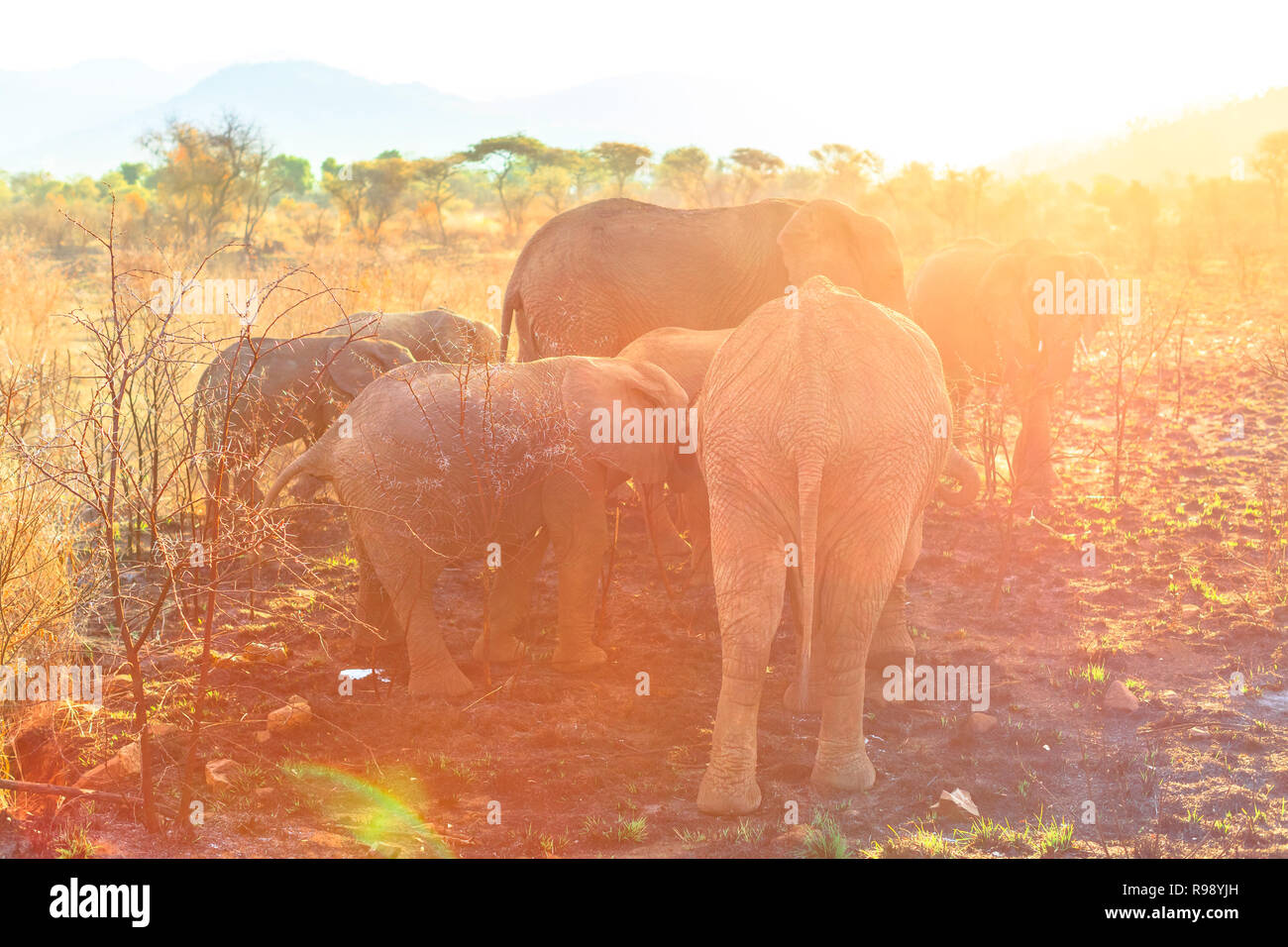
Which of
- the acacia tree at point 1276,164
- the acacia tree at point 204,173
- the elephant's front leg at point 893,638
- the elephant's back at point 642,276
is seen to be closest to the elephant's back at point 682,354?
the elephant's back at point 642,276

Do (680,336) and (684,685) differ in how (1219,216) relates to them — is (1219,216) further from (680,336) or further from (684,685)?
(684,685)

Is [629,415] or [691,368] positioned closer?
[629,415]

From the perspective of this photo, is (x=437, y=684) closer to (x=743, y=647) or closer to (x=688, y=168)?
(x=743, y=647)

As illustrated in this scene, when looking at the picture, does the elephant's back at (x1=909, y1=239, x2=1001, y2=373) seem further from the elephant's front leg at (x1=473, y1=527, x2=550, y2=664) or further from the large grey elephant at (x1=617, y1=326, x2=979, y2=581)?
the elephant's front leg at (x1=473, y1=527, x2=550, y2=664)

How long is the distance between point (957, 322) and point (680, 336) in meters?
4.88

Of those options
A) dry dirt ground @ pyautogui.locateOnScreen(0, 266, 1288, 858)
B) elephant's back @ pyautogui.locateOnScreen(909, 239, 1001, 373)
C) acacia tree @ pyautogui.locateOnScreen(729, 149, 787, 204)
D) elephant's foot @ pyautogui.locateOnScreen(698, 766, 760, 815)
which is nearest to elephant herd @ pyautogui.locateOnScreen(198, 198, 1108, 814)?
elephant's foot @ pyautogui.locateOnScreen(698, 766, 760, 815)

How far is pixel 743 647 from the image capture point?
5496 millimetres

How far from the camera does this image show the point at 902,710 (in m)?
6.74

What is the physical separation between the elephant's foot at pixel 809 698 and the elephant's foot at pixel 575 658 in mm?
1211

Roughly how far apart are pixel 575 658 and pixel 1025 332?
6.02 meters

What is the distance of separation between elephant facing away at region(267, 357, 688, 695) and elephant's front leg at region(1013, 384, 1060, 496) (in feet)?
15.0

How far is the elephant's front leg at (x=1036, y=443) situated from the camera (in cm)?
1070

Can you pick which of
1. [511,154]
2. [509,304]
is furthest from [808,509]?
[511,154]

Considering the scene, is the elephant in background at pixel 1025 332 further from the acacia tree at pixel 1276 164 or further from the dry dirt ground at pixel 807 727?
the acacia tree at pixel 1276 164
